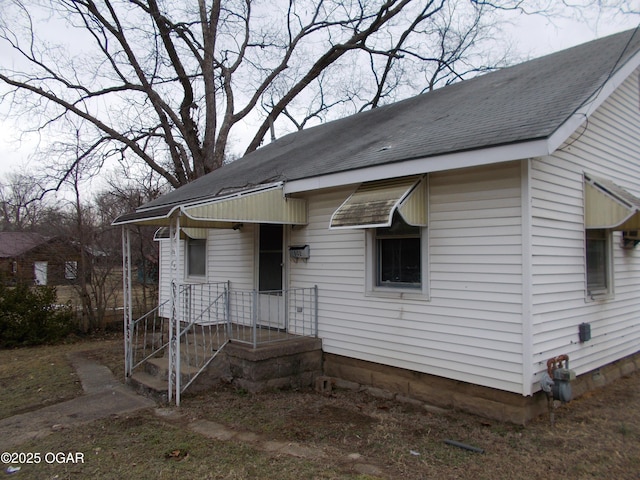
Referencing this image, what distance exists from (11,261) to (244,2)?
1278 centimetres

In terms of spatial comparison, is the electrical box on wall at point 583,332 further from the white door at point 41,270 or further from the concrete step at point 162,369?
the white door at point 41,270

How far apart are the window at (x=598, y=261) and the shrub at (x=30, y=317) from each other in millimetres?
12129

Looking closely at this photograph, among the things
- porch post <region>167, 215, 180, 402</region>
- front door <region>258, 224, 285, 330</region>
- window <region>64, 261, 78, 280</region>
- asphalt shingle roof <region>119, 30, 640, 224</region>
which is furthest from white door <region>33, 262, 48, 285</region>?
porch post <region>167, 215, 180, 402</region>

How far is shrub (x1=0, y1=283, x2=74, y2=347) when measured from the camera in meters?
11.2

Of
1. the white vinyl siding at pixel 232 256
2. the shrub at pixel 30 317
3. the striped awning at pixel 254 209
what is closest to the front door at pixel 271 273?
the white vinyl siding at pixel 232 256

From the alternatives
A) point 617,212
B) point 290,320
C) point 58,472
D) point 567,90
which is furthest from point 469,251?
point 58,472

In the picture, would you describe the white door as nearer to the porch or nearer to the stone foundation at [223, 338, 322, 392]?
the porch

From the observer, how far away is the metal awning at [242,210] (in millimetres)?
5949

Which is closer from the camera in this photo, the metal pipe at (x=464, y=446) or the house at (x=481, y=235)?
the metal pipe at (x=464, y=446)

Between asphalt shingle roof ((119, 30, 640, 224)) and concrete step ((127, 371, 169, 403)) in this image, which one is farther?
concrete step ((127, 371, 169, 403))

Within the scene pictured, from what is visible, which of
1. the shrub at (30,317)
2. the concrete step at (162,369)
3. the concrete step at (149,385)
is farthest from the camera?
the shrub at (30,317)

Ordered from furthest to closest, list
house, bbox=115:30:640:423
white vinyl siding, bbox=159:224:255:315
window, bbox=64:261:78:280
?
window, bbox=64:261:78:280
white vinyl siding, bbox=159:224:255:315
house, bbox=115:30:640:423

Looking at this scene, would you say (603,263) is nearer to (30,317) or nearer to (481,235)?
(481,235)

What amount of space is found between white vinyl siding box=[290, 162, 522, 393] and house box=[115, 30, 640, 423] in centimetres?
2
